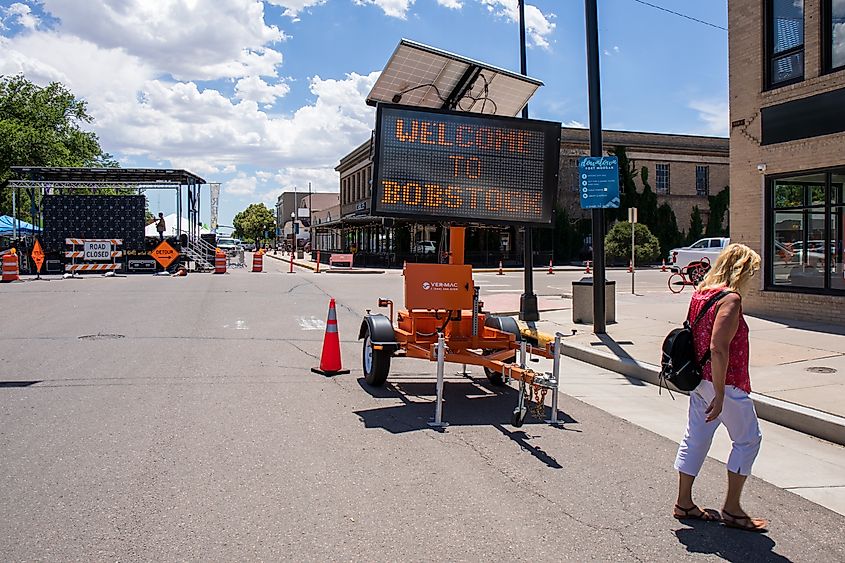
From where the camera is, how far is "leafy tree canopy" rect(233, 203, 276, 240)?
151875 millimetres

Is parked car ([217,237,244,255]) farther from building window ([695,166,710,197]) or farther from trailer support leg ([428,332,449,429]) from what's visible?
trailer support leg ([428,332,449,429])

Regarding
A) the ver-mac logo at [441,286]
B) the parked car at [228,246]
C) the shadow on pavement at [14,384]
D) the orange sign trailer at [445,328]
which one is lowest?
the shadow on pavement at [14,384]

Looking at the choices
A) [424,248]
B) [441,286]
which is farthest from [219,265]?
[441,286]

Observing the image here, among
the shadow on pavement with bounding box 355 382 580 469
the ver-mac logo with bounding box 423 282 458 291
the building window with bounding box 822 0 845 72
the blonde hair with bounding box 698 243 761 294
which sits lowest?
the shadow on pavement with bounding box 355 382 580 469

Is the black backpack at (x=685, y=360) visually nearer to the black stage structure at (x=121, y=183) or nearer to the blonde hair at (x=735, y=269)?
the blonde hair at (x=735, y=269)

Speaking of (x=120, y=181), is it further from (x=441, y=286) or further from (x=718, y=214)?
(x=718, y=214)

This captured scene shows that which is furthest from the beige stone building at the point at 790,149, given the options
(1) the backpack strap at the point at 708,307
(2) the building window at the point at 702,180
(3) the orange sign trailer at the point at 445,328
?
(2) the building window at the point at 702,180

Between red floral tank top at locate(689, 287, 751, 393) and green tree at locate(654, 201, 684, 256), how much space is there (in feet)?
160

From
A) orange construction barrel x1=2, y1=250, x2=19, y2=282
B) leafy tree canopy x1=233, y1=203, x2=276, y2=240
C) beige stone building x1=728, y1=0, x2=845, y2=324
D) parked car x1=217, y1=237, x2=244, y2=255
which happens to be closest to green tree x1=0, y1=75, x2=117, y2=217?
parked car x1=217, y1=237, x2=244, y2=255

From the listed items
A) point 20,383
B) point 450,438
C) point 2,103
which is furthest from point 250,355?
point 2,103

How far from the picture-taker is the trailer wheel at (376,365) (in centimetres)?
855

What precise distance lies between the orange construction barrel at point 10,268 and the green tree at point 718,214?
143ft

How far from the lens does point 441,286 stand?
8.32 meters

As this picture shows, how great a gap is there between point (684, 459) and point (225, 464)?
336 cm
